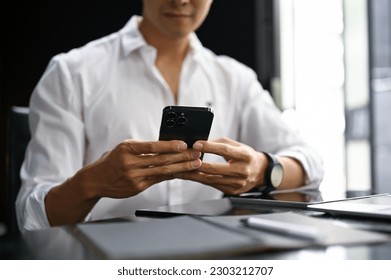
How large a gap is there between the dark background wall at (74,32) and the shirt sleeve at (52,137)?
1.46m

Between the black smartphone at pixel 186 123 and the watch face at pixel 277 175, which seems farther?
the watch face at pixel 277 175

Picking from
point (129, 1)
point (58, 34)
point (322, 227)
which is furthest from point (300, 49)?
point (322, 227)

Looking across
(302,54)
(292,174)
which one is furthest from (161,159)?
(302,54)

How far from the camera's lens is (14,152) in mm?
1072

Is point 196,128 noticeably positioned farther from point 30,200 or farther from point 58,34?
point 58,34

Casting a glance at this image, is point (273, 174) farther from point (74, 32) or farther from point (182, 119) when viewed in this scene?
point (74, 32)

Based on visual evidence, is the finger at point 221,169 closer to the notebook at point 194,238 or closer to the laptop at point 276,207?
the laptop at point 276,207

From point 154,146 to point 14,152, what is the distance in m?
0.52

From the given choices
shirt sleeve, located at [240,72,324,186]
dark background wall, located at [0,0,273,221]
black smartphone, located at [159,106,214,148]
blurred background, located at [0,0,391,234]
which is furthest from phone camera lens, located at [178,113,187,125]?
dark background wall, located at [0,0,273,221]

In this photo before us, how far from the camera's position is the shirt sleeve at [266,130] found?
1.11 meters

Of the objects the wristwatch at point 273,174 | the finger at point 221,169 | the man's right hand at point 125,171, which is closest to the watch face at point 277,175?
the wristwatch at point 273,174

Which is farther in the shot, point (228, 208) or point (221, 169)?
point (221, 169)

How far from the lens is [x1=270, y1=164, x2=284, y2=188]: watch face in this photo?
35.5 inches

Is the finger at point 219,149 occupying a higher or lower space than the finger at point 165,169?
higher
